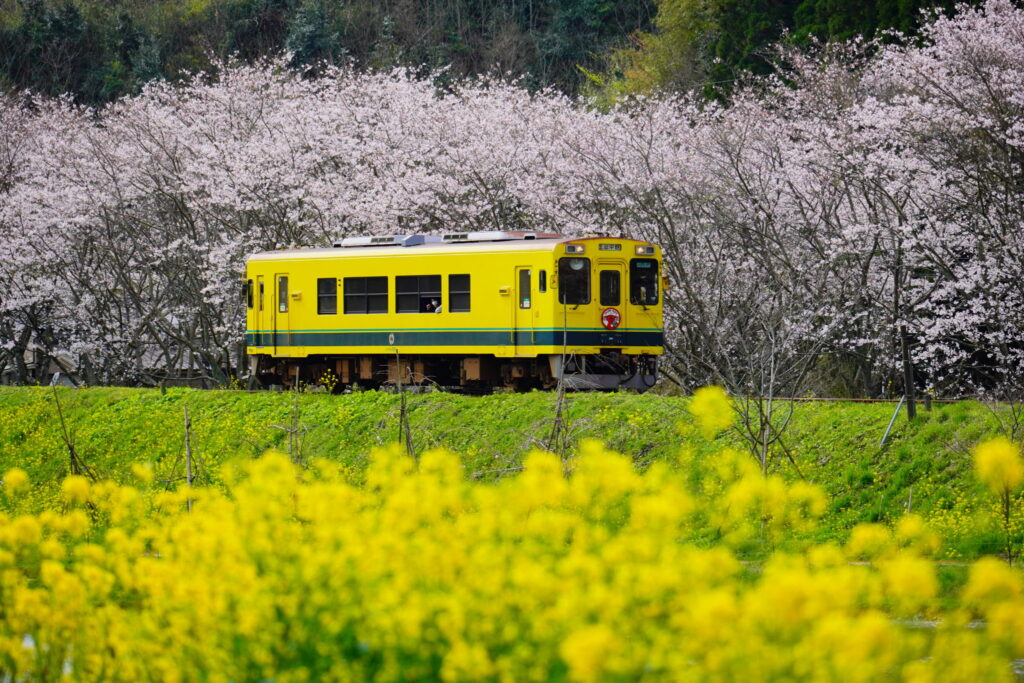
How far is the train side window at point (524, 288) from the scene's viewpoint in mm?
18375

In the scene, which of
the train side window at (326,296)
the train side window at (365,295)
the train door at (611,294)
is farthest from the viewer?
the train side window at (326,296)

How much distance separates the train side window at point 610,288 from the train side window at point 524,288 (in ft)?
3.33

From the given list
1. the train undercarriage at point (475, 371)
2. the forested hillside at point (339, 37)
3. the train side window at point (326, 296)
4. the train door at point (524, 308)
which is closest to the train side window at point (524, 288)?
the train door at point (524, 308)

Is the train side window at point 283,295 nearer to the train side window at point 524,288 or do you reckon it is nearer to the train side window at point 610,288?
the train side window at point 524,288

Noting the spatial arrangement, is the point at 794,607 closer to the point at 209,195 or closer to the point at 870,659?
the point at 870,659

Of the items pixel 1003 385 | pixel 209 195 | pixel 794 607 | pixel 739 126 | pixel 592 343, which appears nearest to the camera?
pixel 794 607

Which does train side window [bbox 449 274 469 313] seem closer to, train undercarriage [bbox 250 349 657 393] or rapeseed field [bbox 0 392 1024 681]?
train undercarriage [bbox 250 349 657 393]

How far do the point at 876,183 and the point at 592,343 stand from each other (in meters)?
5.21

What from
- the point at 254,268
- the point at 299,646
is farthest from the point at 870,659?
the point at 254,268

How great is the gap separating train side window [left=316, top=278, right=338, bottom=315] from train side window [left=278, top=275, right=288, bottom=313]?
687 millimetres

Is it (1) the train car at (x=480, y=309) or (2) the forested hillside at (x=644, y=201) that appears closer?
(1) the train car at (x=480, y=309)

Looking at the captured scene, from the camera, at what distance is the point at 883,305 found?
2022cm

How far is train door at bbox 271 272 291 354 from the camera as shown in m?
21.5

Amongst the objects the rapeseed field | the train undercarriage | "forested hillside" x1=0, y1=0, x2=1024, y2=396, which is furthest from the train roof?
the rapeseed field
